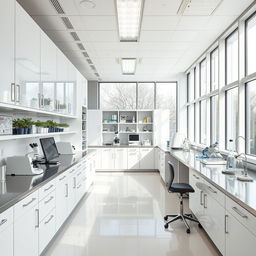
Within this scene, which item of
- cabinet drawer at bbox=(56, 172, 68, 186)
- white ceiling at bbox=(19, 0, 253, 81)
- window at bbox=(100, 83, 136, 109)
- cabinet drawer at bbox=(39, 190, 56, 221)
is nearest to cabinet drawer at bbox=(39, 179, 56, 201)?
cabinet drawer at bbox=(39, 190, 56, 221)

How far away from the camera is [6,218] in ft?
5.98

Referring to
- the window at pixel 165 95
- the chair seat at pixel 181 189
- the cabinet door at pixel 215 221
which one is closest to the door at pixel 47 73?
the chair seat at pixel 181 189

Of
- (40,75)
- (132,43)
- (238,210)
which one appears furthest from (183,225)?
(132,43)

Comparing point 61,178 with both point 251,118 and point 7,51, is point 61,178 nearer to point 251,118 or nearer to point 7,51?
point 7,51

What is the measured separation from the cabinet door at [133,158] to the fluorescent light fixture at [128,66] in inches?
92.4

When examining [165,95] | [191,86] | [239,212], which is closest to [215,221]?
[239,212]

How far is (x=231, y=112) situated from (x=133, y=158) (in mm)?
3738

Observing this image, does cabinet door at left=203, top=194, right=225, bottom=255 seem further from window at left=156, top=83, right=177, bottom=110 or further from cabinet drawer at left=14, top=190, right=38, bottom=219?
window at left=156, top=83, right=177, bottom=110

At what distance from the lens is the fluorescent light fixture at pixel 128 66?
603 centimetres

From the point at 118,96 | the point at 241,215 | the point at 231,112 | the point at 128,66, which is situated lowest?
the point at 241,215

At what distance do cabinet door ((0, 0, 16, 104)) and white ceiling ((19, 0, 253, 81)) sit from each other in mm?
1034

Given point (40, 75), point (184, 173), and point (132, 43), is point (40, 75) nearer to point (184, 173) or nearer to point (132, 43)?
point (132, 43)

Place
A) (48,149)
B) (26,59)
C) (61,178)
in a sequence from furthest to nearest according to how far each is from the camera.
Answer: (48,149) < (61,178) < (26,59)

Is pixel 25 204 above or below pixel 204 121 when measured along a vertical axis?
below
